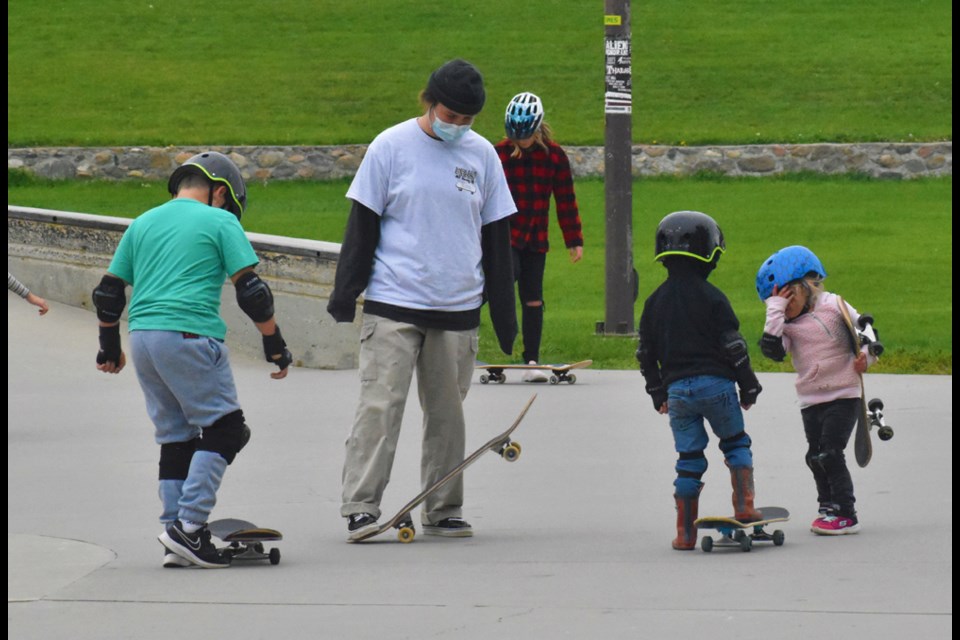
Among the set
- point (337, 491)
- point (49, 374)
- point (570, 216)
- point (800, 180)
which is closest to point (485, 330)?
point (570, 216)

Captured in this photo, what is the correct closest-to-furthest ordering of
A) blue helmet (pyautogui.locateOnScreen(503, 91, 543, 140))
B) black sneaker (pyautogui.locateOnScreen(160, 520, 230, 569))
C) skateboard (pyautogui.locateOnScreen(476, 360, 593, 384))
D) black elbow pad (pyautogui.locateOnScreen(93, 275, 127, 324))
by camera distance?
black sneaker (pyautogui.locateOnScreen(160, 520, 230, 569)) < black elbow pad (pyautogui.locateOnScreen(93, 275, 127, 324)) < blue helmet (pyautogui.locateOnScreen(503, 91, 543, 140)) < skateboard (pyautogui.locateOnScreen(476, 360, 593, 384))

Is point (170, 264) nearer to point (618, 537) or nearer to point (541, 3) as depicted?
point (618, 537)

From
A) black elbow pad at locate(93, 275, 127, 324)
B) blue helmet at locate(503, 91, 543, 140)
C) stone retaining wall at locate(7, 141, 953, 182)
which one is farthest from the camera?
stone retaining wall at locate(7, 141, 953, 182)

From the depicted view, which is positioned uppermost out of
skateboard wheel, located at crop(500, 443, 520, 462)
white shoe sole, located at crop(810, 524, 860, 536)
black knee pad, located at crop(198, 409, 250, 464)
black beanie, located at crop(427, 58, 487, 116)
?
black beanie, located at crop(427, 58, 487, 116)

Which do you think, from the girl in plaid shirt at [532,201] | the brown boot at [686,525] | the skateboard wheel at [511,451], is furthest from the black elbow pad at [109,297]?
the girl in plaid shirt at [532,201]

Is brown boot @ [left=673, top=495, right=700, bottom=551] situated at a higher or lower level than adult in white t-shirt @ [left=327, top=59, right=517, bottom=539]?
lower

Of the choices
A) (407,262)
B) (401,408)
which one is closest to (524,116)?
(407,262)

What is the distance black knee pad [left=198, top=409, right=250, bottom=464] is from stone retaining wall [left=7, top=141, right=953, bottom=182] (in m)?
20.7

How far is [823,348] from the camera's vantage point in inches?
253

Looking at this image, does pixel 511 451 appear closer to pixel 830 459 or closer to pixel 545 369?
pixel 830 459

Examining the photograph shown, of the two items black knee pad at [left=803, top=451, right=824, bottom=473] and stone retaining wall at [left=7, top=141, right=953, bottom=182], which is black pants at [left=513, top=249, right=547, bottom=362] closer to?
black knee pad at [left=803, top=451, right=824, bottom=473]

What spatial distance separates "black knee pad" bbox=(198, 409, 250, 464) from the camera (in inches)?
230

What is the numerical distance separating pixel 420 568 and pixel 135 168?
22282 millimetres

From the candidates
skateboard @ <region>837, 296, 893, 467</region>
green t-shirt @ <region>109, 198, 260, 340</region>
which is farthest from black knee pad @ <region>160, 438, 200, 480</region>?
skateboard @ <region>837, 296, 893, 467</region>
